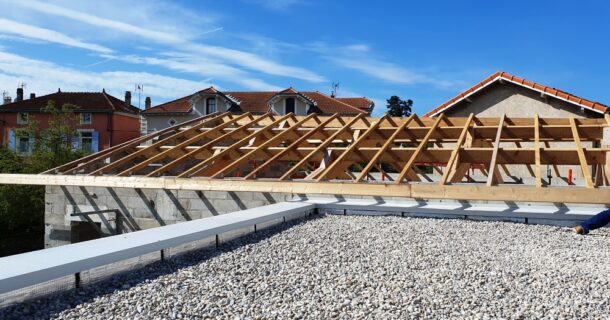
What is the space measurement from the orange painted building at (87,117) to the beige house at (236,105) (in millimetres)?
3589

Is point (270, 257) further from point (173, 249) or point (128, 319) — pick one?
point (128, 319)

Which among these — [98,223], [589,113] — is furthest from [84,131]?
[589,113]

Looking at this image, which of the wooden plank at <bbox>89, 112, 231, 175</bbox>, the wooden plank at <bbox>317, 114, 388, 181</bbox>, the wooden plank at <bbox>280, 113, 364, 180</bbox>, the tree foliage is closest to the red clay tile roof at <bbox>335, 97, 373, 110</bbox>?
the tree foliage

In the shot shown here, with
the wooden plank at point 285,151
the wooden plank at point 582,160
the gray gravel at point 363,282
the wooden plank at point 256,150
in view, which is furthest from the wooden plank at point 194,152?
the wooden plank at point 582,160

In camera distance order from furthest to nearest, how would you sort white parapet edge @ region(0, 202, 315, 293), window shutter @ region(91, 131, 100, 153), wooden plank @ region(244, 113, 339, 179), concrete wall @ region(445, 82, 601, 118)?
window shutter @ region(91, 131, 100, 153) → concrete wall @ region(445, 82, 601, 118) → wooden plank @ region(244, 113, 339, 179) → white parapet edge @ region(0, 202, 315, 293)

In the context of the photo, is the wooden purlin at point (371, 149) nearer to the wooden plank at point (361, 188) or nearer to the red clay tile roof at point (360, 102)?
the wooden plank at point (361, 188)

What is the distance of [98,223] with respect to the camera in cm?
961

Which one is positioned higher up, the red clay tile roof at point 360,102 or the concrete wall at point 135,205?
the red clay tile roof at point 360,102

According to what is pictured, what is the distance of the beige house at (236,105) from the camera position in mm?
32209

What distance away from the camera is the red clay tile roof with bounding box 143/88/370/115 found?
32.0m

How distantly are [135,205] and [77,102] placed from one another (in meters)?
30.2

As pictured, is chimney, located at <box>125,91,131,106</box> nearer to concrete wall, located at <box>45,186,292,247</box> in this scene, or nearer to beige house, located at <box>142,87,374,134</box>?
beige house, located at <box>142,87,374,134</box>

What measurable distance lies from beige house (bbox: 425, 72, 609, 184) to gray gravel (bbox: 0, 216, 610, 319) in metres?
9.87

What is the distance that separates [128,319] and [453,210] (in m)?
5.58
